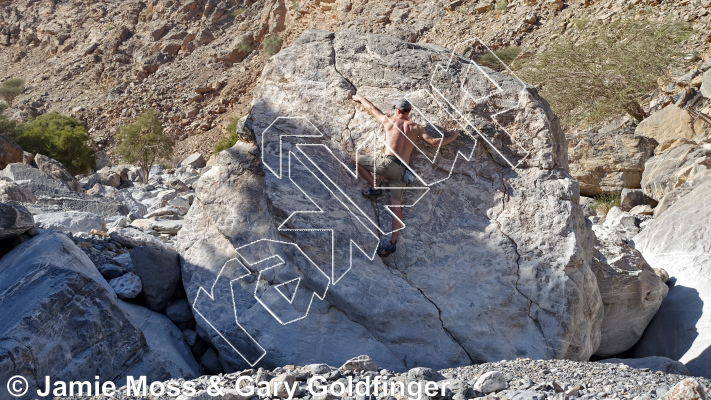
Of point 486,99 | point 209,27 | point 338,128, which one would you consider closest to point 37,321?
point 338,128

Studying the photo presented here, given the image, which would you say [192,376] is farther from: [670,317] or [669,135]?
[669,135]

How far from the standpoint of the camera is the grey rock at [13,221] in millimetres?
4086

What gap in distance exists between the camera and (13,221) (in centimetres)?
413

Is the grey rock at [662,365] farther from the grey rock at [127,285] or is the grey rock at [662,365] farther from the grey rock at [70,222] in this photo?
the grey rock at [70,222]

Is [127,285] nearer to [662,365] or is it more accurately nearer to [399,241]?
[399,241]

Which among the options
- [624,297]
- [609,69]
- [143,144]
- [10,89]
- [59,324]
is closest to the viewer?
[59,324]

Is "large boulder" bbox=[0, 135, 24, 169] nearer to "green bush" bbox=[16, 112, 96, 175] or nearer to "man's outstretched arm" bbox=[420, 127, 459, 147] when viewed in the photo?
"green bush" bbox=[16, 112, 96, 175]

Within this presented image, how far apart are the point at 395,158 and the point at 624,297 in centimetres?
223

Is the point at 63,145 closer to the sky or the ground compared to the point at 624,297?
closer to the ground

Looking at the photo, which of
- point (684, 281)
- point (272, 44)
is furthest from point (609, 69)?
point (272, 44)

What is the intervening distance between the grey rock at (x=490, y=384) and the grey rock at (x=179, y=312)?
237 centimetres

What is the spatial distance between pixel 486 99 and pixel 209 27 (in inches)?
1181

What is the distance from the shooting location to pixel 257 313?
4164 millimetres
